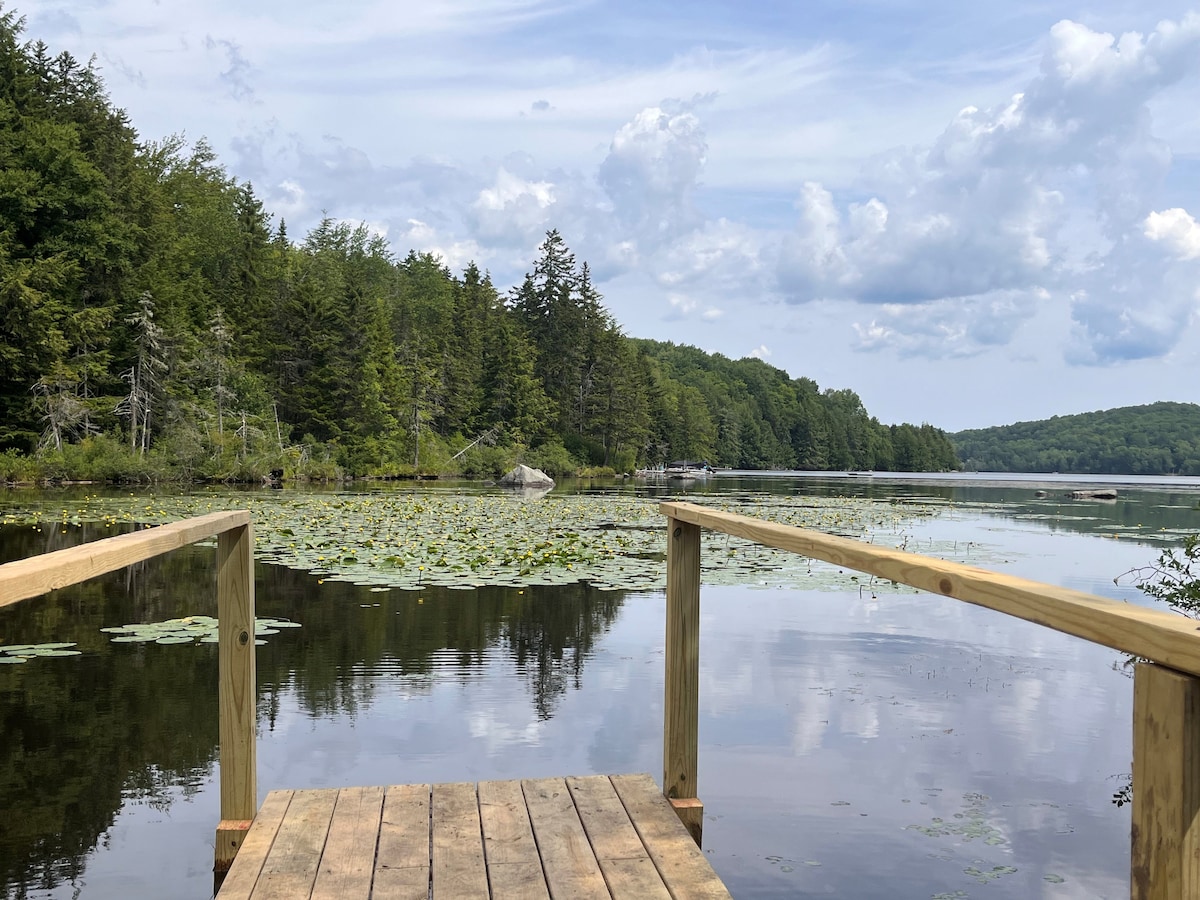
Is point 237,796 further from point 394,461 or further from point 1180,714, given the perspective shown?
point 394,461

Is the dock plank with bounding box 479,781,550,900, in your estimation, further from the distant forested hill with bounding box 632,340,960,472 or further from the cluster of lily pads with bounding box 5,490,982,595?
the distant forested hill with bounding box 632,340,960,472

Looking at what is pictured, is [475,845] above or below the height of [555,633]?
above

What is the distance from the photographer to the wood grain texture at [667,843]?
291cm

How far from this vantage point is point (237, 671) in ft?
12.0

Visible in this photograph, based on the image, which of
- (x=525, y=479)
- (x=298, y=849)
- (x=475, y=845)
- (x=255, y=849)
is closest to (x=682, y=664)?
(x=475, y=845)

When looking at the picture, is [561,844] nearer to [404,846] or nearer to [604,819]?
[604,819]

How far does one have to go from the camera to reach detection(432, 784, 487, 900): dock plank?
2928 millimetres

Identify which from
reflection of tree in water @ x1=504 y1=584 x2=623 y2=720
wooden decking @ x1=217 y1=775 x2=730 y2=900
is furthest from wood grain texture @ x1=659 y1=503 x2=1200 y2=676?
reflection of tree in water @ x1=504 y1=584 x2=623 y2=720

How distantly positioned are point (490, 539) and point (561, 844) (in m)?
12.1

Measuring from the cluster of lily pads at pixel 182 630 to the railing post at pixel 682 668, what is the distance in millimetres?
4854

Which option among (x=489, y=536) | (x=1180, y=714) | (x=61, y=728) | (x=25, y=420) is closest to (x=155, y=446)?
(x=25, y=420)

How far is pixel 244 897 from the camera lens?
2.80 metres

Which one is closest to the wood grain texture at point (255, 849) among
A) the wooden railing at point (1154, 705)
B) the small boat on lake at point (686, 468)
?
the wooden railing at point (1154, 705)

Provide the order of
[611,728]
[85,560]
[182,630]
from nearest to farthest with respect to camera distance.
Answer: [85,560]
[611,728]
[182,630]
